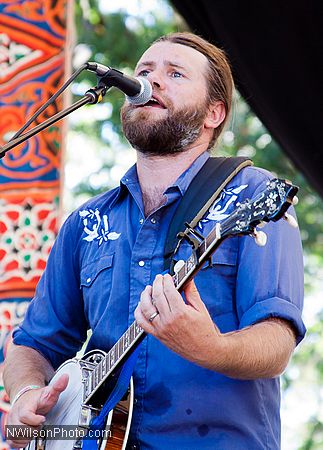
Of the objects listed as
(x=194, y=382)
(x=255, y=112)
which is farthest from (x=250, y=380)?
(x=255, y=112)

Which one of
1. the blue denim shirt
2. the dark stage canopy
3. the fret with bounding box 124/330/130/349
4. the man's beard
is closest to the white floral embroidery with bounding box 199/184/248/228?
the blue denim shirt

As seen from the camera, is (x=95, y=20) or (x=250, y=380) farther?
(x=95, y=20)

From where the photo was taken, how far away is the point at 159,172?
3590 millimetres

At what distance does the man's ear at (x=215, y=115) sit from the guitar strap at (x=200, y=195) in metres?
0.24

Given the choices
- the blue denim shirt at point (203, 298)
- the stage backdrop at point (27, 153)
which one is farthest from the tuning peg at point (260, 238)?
the stage backdrop at point (27, 153)

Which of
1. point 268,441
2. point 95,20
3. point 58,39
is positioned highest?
point 58,39

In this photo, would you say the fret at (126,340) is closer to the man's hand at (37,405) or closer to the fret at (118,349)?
the fret at (118,349)

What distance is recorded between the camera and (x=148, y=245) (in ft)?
11.1

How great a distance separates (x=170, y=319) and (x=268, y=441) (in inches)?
23.7

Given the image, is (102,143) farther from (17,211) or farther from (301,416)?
(17,211)

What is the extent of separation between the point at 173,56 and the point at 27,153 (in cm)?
100

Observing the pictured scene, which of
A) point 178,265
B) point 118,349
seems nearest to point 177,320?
point 178,265

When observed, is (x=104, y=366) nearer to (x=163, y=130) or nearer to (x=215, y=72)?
(x=163, y=130)

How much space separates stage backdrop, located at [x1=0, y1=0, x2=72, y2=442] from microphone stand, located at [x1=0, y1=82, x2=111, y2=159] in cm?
130
